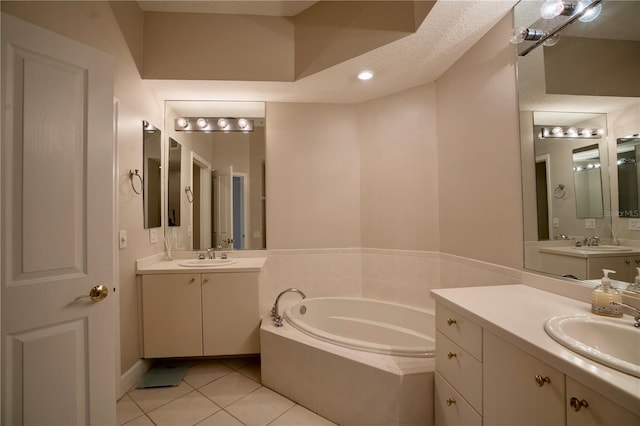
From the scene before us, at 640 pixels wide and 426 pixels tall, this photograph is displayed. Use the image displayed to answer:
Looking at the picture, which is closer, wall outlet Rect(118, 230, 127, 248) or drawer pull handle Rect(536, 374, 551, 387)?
drawer pull handle Rect(536, 374, 551, 387)

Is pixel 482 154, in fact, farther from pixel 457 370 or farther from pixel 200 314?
pixel 200 314

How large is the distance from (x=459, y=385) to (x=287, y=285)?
5.60 feet

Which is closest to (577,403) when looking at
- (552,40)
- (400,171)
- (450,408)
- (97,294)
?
(450,408)

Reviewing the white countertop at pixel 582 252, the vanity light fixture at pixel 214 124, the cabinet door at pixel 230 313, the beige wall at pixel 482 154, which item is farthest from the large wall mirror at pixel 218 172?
the white countertop at pixel 582 252

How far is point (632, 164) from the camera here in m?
1.01

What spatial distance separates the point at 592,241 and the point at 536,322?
0.55 m

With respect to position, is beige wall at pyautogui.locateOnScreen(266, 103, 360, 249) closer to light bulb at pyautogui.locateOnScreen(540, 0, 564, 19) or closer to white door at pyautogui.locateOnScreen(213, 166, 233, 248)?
white door at pyautogui.locateOnScreen(213, 166, 233, 248)

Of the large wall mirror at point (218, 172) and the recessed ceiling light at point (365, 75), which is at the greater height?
the recessed ceiling light at point (365, 75)

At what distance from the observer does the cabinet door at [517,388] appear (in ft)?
2.43

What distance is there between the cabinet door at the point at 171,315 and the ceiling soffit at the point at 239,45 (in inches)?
65.2

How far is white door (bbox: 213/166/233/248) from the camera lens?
259 centimetres

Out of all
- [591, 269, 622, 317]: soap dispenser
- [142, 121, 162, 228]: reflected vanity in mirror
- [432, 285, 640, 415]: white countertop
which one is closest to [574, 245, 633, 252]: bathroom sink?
[591, 269, 622, 317]: soap dispenser

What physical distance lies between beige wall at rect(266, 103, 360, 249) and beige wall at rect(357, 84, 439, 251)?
13 cm

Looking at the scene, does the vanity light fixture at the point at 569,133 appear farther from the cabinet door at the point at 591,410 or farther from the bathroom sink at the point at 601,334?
the cabinet door at the point at 591,410
